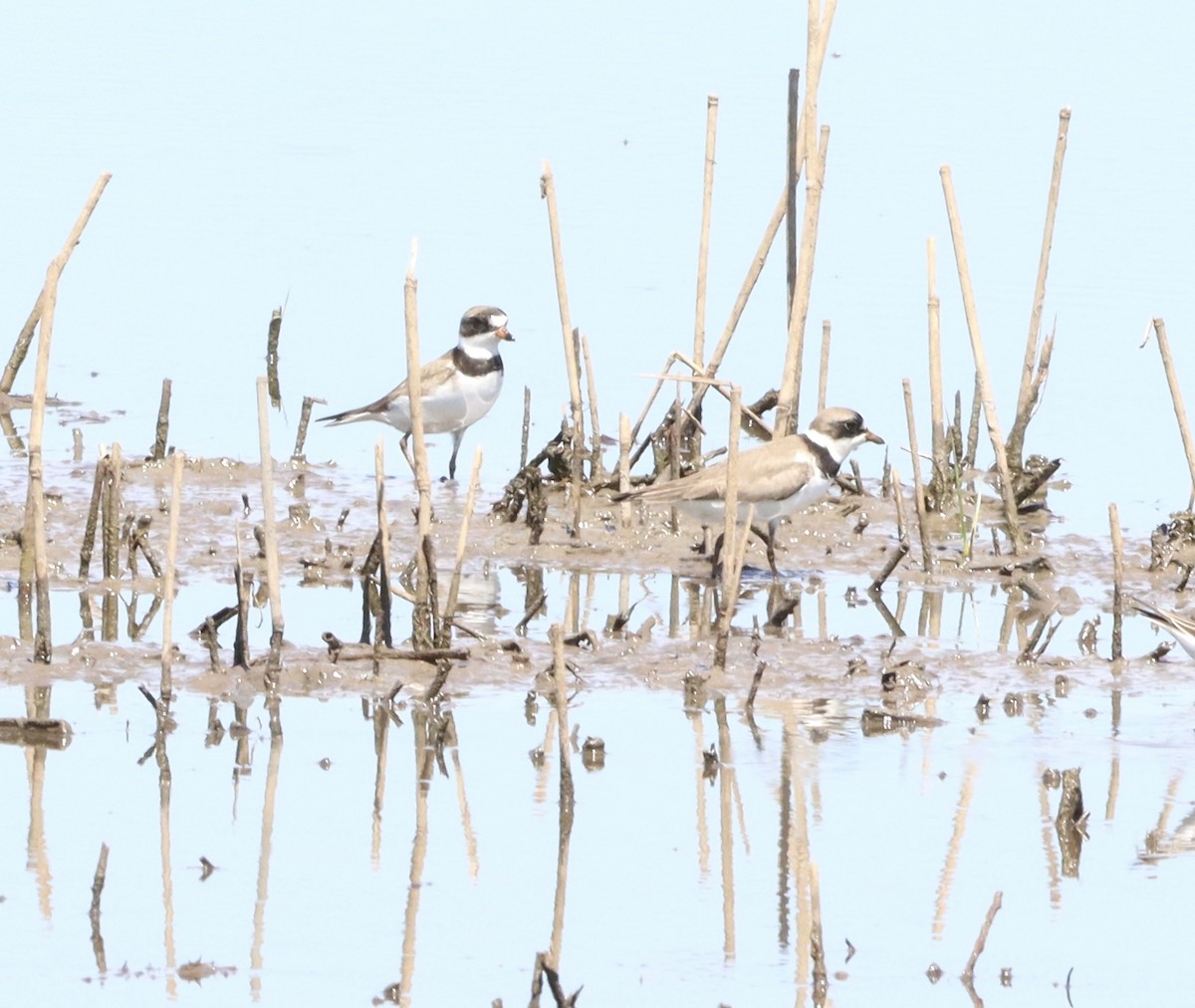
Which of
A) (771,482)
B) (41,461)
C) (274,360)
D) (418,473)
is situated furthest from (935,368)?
(274,360)

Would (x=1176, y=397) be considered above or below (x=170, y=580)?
above

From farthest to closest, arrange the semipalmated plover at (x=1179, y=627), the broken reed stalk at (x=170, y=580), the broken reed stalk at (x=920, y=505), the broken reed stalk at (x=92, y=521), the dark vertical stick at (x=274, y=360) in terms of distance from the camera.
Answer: the dark vertical stick at (x=274, y=360)
the broken reed stalk at (x=920, y=505)
the broken reed stalk at (x=92, y=521)
the semipalmated plover at (x=1179, y=627)
the broken reed stalk at (x=170, y=580)

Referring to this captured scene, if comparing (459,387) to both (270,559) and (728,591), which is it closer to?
(728,591)

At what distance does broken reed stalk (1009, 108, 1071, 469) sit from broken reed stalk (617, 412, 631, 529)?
2287 mm

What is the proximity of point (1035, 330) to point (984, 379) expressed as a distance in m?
0.91

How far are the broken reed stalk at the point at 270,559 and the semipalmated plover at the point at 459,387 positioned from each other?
5.59 meters

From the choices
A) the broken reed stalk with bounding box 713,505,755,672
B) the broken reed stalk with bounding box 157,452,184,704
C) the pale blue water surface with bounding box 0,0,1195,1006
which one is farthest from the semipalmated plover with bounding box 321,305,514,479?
the broken reed stalk with bounding box 157,452,184,704

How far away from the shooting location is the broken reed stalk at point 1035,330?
12906mm

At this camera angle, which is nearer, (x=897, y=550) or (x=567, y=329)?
(x=897, y=550)

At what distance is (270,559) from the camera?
870cm

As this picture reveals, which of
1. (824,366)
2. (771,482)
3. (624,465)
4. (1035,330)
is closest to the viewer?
(771,482)

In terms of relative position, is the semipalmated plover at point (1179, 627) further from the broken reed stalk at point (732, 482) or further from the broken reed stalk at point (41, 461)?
the broken reed stalk at point (41, 461)

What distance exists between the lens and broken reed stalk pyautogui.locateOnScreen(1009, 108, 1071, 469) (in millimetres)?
12906

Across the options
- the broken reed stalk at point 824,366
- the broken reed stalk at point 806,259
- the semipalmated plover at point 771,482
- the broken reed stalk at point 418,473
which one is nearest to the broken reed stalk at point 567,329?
the semipalmated plover at point 771,482
